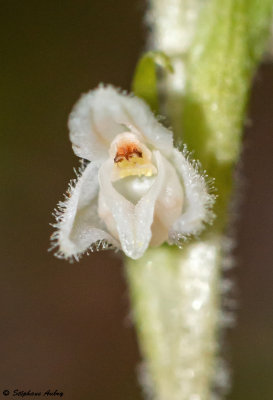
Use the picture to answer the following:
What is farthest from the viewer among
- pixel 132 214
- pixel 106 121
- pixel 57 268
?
pixel 57 268

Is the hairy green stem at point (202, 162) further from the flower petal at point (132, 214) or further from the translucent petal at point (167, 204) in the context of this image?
the flower petal at point (132, 214)

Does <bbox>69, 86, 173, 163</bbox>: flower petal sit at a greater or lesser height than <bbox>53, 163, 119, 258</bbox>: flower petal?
greater

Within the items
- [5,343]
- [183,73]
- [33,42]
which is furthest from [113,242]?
[33,42]

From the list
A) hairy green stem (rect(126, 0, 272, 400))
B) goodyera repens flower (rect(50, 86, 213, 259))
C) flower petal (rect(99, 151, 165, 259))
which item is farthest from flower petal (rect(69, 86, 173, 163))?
hairy green stem (rect(126, 0, 272, 400))

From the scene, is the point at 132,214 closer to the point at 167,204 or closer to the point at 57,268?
the point at 167,204

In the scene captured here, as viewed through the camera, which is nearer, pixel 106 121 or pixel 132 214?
pixel 132 214

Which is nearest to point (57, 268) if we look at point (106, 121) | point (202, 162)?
point (202, 162)

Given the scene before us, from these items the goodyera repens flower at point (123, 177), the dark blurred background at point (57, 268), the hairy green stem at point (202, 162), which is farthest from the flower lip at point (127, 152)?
the dark blurred background at point (57, 268)

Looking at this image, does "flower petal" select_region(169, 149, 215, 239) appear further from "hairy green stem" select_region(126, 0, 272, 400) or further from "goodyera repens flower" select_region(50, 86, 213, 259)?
"hairy green stem" select_region(126, 0, 272, 400)
